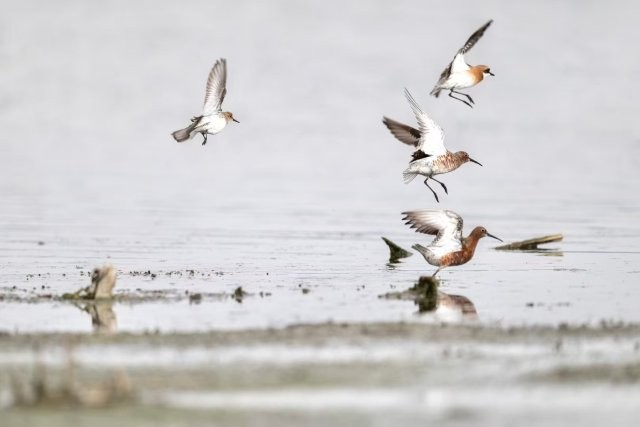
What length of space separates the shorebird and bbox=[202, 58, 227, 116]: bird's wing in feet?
13.2

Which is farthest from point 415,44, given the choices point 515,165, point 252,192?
point 252,192

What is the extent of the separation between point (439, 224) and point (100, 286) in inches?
185

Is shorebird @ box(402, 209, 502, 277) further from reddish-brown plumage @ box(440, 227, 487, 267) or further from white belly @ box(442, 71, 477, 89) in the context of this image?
white belly @ box(442, 71, 477, 89)

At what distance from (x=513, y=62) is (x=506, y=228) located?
40973 mm

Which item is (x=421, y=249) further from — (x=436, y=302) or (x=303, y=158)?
(x=303, y=158)

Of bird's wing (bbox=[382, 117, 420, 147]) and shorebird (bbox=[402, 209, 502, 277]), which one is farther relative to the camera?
bird's wing (bbox=[382, 117, 420, 147])

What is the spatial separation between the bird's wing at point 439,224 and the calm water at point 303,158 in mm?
634

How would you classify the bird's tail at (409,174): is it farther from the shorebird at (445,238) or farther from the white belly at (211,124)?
the white belly at (211,124)

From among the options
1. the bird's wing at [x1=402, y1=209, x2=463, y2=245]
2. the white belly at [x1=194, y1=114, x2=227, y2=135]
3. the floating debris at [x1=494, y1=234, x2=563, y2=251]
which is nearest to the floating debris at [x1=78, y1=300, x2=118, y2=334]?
the bird's wing at [x1=402, y1=209, x2=463, y2=245]

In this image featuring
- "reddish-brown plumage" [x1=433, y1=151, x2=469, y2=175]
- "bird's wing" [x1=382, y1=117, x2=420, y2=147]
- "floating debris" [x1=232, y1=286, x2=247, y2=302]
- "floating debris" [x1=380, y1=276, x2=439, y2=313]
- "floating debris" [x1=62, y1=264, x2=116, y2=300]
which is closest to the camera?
"floating debris" [x1=62, y1=264, x2=116, y2=300]

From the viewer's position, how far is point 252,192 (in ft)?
116

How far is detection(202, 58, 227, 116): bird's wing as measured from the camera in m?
21.2

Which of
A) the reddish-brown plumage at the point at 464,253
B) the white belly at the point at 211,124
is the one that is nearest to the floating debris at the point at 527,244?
the reddish-brown plumage at the point at 464,253

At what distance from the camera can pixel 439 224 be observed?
18625 millimetres
